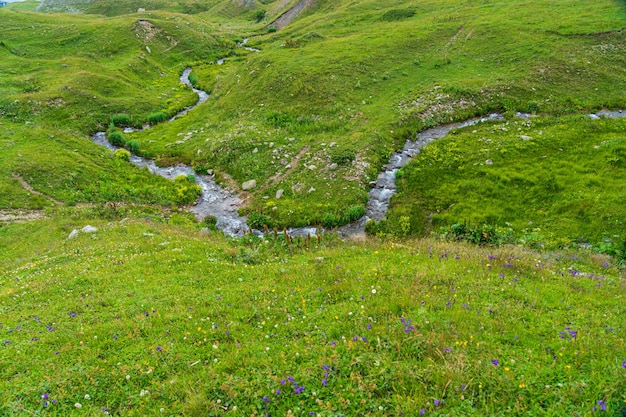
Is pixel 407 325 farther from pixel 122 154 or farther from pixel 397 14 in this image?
pixel 397 14

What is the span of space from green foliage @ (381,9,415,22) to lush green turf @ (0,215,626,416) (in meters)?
59.3

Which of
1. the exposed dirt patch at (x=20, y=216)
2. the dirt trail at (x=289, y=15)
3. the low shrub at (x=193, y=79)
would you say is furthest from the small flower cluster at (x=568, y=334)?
the dirt trail at (x=289, y=15)

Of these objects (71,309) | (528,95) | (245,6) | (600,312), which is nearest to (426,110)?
(528,95)

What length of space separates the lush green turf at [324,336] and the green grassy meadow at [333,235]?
0.06 meters

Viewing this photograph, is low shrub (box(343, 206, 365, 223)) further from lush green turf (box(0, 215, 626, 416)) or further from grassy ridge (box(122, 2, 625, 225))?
lush green turf (box(0, 215, 626, 416))

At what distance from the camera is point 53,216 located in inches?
904

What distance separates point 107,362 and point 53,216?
19.1m

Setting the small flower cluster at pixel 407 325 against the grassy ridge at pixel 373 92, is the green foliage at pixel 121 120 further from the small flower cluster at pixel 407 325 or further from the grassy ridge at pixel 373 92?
the small flower cluster at pixel 407 325

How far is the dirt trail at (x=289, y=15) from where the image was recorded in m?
87.7

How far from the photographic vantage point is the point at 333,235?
64.1 ft

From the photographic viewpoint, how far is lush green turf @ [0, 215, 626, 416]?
697 cm

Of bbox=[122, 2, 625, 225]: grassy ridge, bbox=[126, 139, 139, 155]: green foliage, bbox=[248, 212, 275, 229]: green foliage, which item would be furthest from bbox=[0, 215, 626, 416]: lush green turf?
bbox=[126, 139, 139, 155]: green foliage

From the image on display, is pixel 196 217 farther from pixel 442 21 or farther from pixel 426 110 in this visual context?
pixel 442 21

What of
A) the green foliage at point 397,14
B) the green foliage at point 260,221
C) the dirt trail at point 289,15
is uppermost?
the dirt trail at point 289,15
